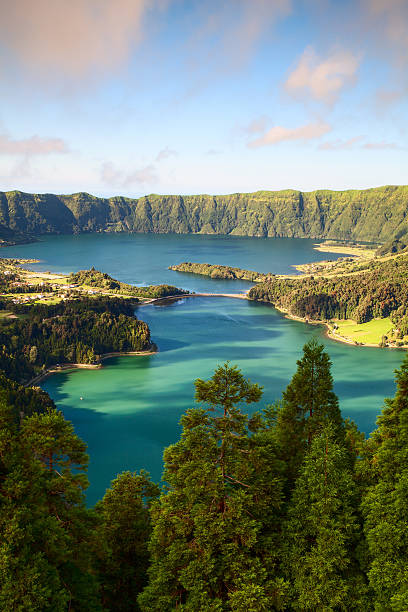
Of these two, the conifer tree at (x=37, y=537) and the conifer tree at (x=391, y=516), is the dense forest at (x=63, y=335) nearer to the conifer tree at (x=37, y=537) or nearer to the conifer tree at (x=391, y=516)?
the conifer tree at (x=37, y=537)

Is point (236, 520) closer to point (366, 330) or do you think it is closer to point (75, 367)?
point (75, 367)

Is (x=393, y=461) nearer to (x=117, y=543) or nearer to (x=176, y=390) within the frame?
(x=117, y=543)

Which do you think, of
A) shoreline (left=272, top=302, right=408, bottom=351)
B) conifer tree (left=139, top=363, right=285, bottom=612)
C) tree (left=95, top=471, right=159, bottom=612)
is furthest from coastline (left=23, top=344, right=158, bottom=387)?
conifer tree (left=139, top=363, right=285, bottom=612)

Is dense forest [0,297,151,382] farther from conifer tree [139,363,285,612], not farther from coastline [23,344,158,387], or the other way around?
conifer tree [139,363,285,612]

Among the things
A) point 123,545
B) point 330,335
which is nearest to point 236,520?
point 123,545

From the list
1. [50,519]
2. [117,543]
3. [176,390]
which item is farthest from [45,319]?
[50,519]

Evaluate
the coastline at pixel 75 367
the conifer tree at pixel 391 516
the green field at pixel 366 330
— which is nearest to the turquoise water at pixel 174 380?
the coastline at pixel 75 367
